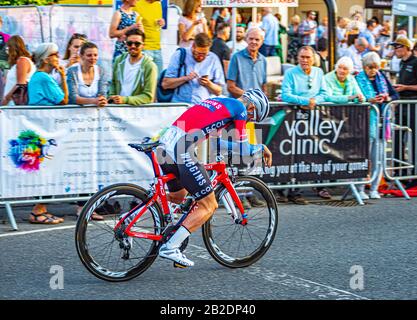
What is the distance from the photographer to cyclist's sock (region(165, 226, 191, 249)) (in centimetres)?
729

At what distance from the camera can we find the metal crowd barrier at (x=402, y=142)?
39.6 ft

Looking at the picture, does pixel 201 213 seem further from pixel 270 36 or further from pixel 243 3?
pixel 270 36

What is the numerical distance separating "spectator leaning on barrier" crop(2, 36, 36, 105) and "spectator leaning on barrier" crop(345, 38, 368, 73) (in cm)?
889

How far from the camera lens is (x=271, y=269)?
7738 mm

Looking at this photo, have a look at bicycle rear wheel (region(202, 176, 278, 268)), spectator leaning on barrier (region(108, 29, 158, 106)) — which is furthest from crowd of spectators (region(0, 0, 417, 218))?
bicycle rear wheel (region(202, 176, 278, 268))

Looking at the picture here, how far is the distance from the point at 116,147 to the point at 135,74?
0.96m

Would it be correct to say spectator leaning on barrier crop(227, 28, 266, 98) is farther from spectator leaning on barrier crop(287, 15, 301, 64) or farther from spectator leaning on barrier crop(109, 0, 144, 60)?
spectator leaning on barrier crop(287, 15, 301, 64)

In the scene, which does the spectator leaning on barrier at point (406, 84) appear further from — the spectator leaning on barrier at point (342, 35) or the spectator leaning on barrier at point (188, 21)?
the spectator leaning on barrier at point (342, 35)

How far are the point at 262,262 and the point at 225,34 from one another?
8.30 m

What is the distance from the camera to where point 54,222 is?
32.4 feet

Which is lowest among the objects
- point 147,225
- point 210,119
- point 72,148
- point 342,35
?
point 147,225

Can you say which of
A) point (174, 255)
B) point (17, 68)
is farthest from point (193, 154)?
point (17, 68)

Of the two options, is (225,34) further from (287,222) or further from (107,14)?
(287,222)
